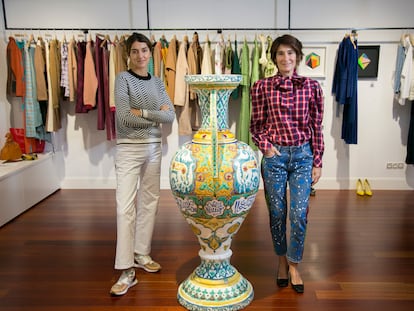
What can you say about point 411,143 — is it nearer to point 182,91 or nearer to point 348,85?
point 348,85

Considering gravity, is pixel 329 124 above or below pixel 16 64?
below

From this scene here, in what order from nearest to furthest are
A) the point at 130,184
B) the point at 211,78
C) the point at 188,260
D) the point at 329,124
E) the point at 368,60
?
the point at 211,78 < the point at 130,184 < the point at 188,260 < the point at 368,60 < the point at 329,124

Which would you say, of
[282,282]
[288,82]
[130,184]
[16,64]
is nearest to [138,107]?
[130,184]

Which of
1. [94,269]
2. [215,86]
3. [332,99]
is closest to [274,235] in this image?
[215,86]

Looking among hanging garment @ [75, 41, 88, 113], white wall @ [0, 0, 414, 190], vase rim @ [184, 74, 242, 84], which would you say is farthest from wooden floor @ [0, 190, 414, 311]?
vase rim @ [184, 74, 242, 84]

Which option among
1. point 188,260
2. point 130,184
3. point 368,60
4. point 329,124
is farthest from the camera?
point 329,124

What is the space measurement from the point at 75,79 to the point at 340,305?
3462mm

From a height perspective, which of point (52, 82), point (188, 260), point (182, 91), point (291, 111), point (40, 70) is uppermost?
point (40, 70)

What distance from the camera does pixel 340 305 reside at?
2188 mm

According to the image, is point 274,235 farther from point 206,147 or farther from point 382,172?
point 382,172

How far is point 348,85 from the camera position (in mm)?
4328

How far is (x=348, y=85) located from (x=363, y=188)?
1125 millimetres

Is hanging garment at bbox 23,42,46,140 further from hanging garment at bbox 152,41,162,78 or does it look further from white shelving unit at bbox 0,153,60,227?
hanging garment at bbox 152,41,162,78

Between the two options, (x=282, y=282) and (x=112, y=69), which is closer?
(x=282, y=282)
